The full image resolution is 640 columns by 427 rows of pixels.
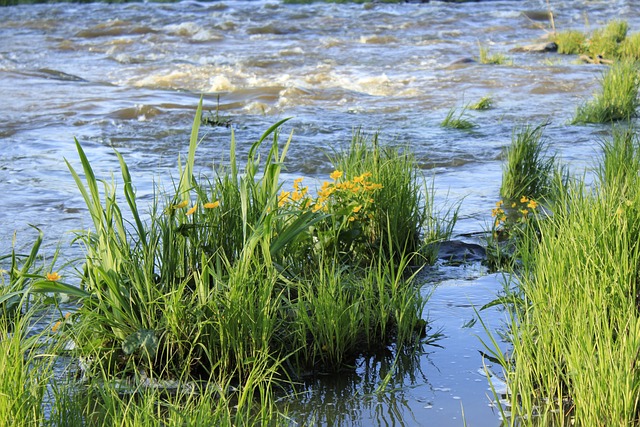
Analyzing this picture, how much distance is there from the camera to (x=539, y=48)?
17.2 metres

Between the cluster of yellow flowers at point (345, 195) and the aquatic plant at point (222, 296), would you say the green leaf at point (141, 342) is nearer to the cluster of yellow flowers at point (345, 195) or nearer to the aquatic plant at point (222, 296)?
the aquatic plant at point (222, 296)

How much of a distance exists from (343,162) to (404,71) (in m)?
9.82

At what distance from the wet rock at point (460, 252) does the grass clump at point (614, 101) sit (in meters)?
4.74

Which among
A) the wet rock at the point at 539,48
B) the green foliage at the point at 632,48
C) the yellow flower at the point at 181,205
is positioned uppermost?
the yellow flower at the point at 181,205

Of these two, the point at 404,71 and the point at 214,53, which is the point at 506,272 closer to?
the point at 404,71

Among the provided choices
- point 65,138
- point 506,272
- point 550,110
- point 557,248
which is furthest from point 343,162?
point 550,110

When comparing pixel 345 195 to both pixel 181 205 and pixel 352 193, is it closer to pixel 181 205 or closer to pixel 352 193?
pixel 352 193

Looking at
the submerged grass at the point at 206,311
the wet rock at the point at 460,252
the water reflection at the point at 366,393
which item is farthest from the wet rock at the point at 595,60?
the water reflection at the point at 366,393

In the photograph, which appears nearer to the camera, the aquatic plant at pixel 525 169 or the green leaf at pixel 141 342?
the green leaf at pixel 141 342

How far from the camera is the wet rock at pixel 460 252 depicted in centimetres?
493

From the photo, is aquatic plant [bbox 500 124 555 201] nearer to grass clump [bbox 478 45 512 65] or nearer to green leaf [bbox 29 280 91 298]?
green leaf [bbox 29 280 91 298]

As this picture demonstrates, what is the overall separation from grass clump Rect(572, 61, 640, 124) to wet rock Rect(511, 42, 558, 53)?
7.76 meters

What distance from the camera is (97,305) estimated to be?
10.9 ft

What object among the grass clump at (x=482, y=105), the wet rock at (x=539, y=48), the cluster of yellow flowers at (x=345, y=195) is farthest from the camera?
the wet rock at (x=539, y=48)
